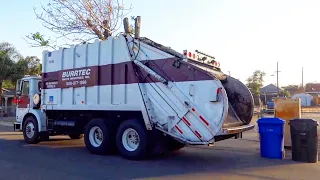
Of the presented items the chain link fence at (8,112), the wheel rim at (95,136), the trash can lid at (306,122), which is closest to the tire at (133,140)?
the wheel rim at (95,136)

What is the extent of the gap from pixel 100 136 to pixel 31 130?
11.8ft

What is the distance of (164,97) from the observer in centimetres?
938

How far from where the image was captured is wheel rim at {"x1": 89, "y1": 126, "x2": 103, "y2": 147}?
34.6ft

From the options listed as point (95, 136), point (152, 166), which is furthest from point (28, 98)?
point (152, 166)

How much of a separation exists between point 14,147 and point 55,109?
5.86 ft

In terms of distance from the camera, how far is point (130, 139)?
9852 millimetres

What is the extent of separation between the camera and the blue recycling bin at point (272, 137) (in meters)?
9.77

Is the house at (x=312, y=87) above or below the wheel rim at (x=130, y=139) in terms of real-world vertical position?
above

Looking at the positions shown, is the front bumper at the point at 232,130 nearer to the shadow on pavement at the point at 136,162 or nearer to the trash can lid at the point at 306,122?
the shadow on pavement at the point at 136,162

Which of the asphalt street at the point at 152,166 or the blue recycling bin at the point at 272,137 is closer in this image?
the asphalt street at the point at 152,166

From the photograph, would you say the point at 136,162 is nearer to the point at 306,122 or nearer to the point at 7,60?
the point at 306,122

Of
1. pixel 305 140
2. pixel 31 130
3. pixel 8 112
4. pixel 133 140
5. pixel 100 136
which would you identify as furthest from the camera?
pixel 8 112

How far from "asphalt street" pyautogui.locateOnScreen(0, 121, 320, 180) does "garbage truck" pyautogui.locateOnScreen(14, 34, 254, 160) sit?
579 millimetres

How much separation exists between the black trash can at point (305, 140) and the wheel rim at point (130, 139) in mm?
4187
